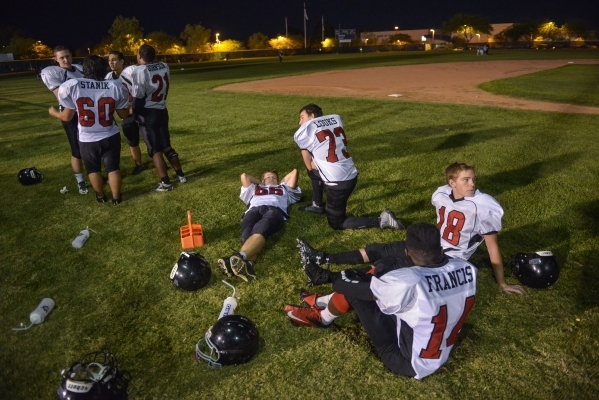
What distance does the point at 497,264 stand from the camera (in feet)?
15.2

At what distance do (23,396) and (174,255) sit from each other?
247 centimetres

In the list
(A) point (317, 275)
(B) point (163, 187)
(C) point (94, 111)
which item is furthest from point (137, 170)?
(A) point (317, 275)

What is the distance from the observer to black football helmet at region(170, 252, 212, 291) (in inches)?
186

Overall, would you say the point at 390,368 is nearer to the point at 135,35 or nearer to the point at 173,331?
the point at 173,331

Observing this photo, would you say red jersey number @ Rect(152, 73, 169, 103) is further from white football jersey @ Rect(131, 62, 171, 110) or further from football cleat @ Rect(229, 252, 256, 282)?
football cleat @ Rect(229, 252, 256, 282)

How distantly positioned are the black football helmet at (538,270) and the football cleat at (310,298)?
7.94 ft

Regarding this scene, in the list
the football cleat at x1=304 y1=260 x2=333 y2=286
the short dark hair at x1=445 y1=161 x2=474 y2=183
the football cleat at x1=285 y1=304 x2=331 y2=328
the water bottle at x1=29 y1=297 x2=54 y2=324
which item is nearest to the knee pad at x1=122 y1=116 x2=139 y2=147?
the water bottle at x1=29 y1=297 x2=54 y2=324

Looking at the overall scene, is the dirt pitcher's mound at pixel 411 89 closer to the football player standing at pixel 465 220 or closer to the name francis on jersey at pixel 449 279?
the football player standing at pixel 465 220

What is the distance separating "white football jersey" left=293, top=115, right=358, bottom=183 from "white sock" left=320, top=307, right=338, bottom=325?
7.86 ft

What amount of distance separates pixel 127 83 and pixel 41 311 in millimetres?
4336

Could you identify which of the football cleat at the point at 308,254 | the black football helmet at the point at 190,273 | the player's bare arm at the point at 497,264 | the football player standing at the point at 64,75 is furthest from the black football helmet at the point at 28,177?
the player's bare arm at the point at 497,264

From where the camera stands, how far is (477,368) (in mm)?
3703

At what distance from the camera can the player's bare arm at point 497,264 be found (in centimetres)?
455

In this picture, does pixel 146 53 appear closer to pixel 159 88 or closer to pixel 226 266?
pixel 159 88
